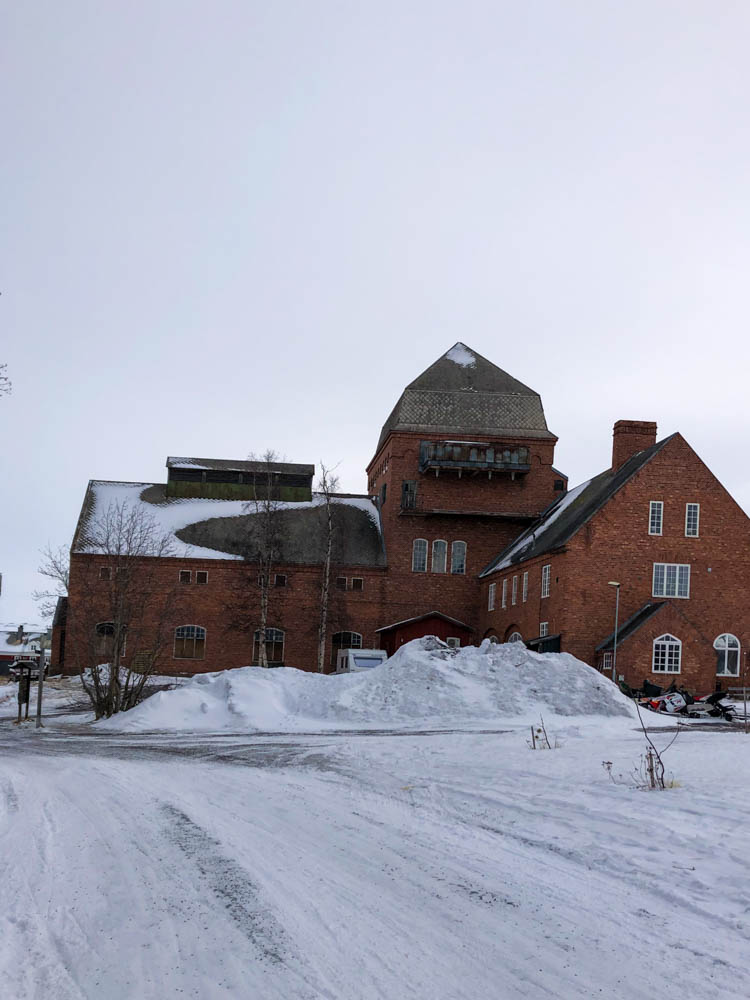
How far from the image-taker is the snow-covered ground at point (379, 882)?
5.93 m

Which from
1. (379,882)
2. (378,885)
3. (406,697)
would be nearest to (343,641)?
(406,697)

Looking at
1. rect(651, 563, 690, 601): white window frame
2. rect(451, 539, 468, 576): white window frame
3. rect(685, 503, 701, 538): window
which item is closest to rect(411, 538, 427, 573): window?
rect(451, 539, 468, 576): white window frame

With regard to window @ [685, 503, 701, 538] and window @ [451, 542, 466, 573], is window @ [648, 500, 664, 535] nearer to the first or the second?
window @ [685, 503, 701, 538]

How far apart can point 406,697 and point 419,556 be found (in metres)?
28.5

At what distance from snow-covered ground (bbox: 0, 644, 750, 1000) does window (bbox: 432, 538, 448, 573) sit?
42.1 meters

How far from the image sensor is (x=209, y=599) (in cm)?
5591

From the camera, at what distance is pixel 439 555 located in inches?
2301

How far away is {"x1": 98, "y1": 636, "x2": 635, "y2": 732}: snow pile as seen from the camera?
92.0 feet

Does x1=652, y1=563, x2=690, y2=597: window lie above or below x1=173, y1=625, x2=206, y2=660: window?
above

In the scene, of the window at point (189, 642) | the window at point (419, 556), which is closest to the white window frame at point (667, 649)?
the window at point (419, 556)

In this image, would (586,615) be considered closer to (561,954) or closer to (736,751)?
(736,751)

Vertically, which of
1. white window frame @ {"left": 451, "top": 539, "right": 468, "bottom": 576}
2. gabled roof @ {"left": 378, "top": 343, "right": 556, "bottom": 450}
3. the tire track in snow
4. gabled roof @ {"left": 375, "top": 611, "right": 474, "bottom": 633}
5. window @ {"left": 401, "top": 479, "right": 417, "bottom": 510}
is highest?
gabled roof @ {"left": 378, "top": 343, "right": 556, "bottom": 450}

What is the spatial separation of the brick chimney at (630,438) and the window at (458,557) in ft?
38.5

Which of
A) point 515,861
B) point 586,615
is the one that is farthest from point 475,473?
point 515,861
